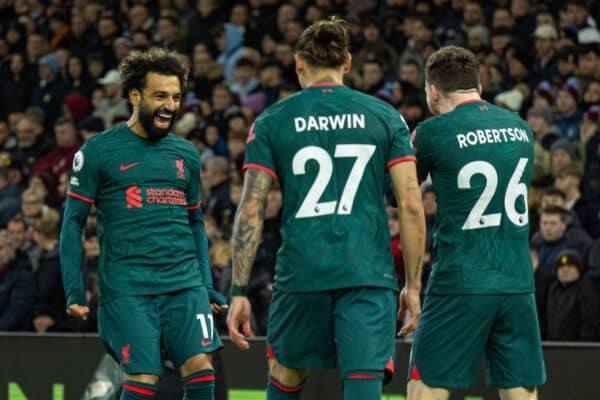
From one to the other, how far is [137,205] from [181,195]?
0.28 metres

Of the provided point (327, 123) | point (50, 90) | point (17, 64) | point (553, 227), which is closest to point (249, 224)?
point (327, 123)

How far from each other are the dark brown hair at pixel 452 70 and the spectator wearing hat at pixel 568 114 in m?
5.57

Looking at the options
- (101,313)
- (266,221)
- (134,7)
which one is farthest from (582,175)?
(134,7)

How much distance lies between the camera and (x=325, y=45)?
5.51m

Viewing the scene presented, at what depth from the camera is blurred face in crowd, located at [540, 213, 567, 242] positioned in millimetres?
9711

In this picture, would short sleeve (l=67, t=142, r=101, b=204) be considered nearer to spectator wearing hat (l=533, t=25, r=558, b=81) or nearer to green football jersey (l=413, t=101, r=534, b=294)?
green football jersey (l=413, t=101, r=534, b=294)

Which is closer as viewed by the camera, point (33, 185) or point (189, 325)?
point (189, 325)

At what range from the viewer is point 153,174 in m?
6.61

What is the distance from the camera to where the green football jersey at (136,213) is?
21.4ft

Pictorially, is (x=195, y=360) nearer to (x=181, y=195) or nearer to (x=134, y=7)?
(x=181, y=195)

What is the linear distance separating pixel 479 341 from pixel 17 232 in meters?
7.13

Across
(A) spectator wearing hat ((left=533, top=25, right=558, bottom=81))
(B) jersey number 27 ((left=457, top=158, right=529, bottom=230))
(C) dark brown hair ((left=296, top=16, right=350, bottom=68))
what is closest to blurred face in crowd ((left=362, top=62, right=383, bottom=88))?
(A) spectator wearing hat ((left=533, top=25, right=558, bottom=81))

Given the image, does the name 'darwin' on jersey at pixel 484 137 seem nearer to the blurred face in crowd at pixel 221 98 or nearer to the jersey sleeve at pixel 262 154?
the jersey sleeve at pixel 262 154

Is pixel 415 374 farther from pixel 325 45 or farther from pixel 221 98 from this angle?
pixel 221 98
